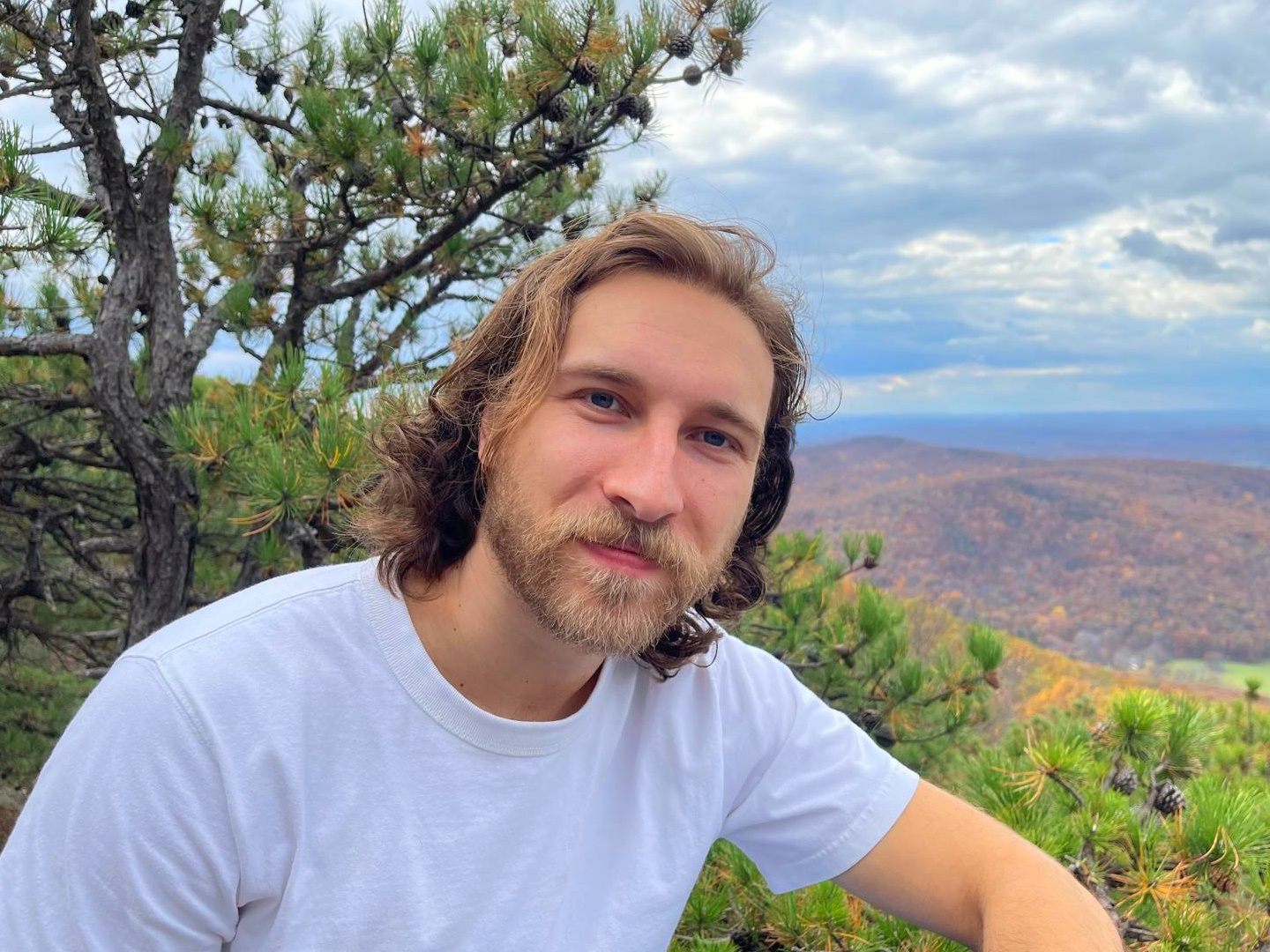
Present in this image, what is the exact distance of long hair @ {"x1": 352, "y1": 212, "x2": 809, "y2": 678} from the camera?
4.19ft

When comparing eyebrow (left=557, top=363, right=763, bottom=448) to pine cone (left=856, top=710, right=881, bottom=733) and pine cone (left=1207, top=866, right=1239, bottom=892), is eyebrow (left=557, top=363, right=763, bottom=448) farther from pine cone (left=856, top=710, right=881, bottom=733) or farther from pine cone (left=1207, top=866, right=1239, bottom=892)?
pine cone (left=856, top=710, right=881, bottom=733)

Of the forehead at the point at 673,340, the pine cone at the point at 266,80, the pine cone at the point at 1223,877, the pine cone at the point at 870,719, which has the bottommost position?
the pine cone at the point at 870,719

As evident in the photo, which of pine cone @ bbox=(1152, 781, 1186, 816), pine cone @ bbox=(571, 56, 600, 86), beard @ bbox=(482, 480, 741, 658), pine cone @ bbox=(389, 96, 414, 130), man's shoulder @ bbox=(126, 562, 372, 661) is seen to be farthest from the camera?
pine cone @ bbox=(389, 96, 414, 130)

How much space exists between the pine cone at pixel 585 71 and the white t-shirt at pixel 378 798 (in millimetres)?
1756

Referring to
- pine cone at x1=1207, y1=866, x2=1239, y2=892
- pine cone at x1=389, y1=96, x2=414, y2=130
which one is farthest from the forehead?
pine cone at x1=389, y1=96, x2=414, y2=130

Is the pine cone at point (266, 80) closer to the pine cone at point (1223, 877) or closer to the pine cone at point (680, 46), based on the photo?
the pine cone at point (680, 46)

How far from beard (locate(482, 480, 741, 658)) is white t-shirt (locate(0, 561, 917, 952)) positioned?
0.15m

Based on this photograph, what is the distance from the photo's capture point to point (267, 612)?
1066 millimetres

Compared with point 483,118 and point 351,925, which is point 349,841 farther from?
point 483,118

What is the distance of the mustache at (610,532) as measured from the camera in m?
1.10

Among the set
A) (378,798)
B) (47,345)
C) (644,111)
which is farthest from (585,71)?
(378,798)

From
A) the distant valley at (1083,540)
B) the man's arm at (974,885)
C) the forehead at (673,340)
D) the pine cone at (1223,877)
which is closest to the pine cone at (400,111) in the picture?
the forehead at (673,340)

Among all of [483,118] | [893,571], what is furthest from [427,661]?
[893,571]

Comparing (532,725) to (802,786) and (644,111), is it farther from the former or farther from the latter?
(644,111)
